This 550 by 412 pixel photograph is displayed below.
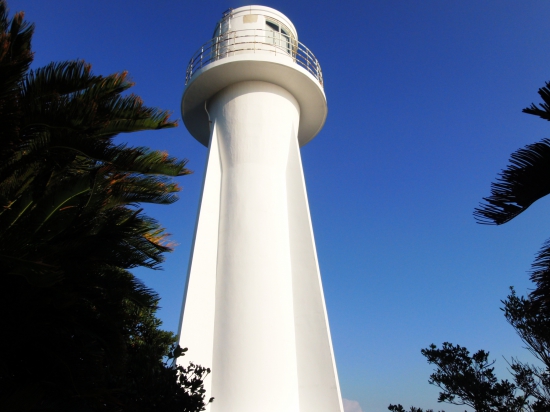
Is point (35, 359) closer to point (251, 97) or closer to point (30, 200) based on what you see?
point (30, 200)

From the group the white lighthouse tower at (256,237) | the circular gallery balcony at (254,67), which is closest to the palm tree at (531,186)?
the white lighthouse tower at (256,237)

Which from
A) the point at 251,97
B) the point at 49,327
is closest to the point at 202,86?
the point at 251,97

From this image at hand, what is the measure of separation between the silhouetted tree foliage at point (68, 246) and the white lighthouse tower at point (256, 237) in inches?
107

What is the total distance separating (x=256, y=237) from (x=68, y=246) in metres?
5.74

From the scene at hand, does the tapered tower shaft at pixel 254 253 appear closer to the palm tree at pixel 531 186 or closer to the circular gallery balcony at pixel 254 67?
the circular gallery balcony at pixel 254 67

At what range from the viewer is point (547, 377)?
10.1 meters

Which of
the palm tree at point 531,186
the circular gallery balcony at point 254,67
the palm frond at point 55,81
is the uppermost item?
the circular gallery balcony at point 254,67

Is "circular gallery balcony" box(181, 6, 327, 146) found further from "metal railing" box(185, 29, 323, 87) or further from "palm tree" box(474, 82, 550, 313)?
"palm tree" box(474, 82, 550, 313)

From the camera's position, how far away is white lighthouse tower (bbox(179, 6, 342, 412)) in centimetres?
1020

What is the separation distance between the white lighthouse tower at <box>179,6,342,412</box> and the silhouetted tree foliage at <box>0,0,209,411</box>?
8.91 feet

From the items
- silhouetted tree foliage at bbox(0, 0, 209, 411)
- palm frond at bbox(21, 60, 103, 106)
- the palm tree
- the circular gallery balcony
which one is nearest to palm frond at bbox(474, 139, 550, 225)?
the palm tree

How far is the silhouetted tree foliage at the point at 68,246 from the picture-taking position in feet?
19.9

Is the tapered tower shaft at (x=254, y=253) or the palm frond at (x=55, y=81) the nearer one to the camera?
the palm frond at (x=55, y=81)

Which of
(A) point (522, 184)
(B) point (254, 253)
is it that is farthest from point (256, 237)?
(A) point (522, 184)
